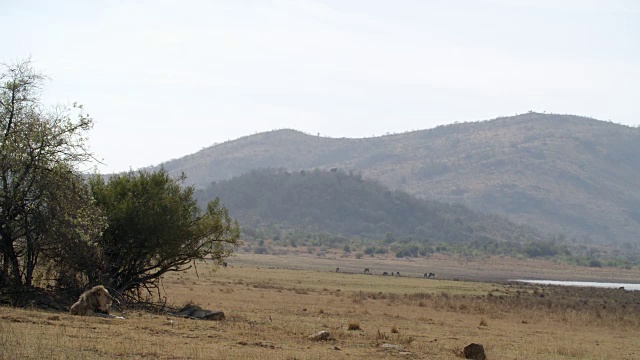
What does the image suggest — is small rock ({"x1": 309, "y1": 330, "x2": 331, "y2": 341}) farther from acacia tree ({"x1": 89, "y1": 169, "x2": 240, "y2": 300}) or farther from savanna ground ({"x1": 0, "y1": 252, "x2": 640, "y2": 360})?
acacia tree ({"x1": 89, "y1": 169, "x2": 240, "y2": 300})

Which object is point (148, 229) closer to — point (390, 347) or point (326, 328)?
point (326, 328)

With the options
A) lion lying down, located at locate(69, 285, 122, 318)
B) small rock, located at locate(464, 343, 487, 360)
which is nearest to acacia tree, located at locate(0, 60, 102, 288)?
lion lying down, located at locate(69, 285, 122, 318)

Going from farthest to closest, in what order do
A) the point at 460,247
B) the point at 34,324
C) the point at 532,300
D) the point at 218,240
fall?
the point at 460,247 → the point at 532,300 → the point at 218,240 → the point at 34,324

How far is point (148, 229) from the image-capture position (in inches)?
1153

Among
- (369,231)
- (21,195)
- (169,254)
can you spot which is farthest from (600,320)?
(369,231)

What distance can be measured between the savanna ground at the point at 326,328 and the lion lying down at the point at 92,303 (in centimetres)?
54

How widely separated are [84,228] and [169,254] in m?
4.89

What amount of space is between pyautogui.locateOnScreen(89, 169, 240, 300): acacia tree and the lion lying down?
3.28m

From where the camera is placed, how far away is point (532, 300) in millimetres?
55750

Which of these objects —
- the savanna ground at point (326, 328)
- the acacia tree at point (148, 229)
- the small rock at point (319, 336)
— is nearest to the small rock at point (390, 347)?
the savanna ground at point (326, 328)

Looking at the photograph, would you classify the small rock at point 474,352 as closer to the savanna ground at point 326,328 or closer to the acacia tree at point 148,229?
the savanna ground at point 326,328

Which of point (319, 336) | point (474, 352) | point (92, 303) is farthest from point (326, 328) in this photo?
point (92, 303)

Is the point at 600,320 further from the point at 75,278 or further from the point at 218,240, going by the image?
the point at 75,278

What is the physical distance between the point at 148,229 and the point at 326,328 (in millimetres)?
7528
